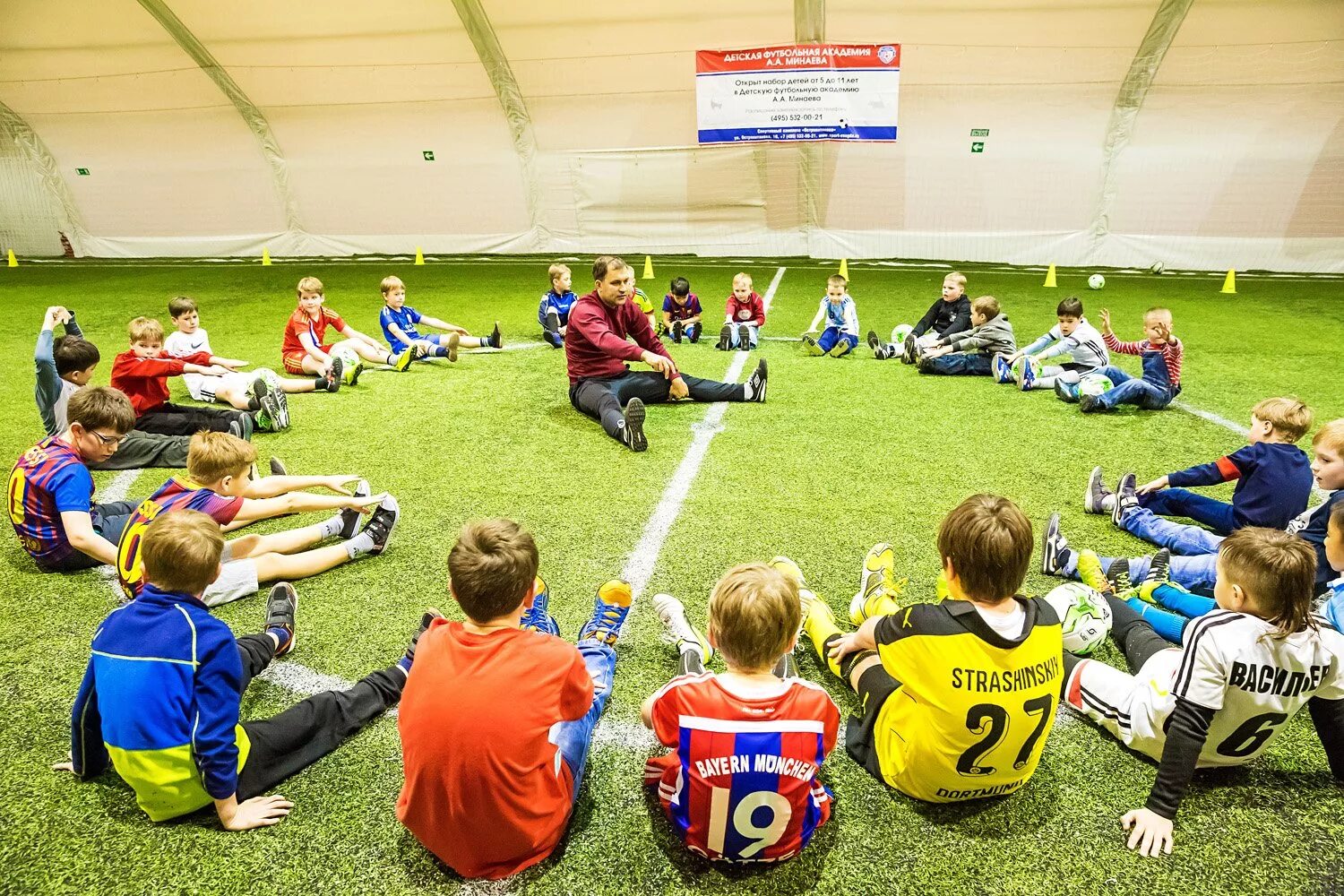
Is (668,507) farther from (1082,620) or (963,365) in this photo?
(963,365)

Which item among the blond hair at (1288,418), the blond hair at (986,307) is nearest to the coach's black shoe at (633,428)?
the blond hair at (1288,418)

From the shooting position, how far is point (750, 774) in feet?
8.24

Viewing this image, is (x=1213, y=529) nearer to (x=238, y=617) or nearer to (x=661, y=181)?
(x=238, y=617)

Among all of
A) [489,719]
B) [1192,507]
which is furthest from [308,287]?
[1192,507]

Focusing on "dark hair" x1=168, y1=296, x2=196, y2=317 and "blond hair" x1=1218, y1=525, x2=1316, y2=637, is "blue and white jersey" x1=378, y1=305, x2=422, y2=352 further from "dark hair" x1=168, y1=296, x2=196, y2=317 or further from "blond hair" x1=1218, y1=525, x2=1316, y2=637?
"blond hair" x1=1218, y1=525, x2=1316, y2=637

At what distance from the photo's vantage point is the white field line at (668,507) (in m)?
4.68

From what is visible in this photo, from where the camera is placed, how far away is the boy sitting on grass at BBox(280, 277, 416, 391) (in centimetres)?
882

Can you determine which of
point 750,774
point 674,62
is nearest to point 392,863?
point 750,774

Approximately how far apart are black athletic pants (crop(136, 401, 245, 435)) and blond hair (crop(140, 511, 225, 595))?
4.20 m

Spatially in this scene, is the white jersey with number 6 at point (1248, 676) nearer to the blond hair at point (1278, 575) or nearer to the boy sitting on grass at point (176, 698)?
the blond hair at point (1278, 575)

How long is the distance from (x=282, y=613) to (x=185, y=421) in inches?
151

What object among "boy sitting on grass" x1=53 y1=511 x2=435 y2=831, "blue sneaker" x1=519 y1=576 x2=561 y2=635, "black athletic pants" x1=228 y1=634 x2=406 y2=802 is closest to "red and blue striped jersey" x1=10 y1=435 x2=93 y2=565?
"black athletic pants" x1=228 y1=634 x2=406 y2=802

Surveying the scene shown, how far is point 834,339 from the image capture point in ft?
33.8

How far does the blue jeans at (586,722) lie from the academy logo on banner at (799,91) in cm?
1716
